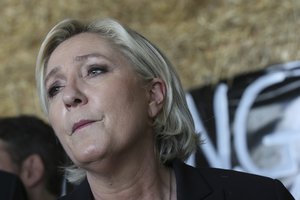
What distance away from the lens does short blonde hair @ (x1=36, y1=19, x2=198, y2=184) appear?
1.72m

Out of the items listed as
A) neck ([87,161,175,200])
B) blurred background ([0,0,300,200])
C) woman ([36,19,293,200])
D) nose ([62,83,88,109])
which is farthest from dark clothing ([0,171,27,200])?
blurred background ([0,0,300,200])

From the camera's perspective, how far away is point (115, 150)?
60.9 inches

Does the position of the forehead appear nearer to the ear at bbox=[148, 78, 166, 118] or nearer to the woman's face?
the woman's face

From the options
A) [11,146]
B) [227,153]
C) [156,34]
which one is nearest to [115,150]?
[11,146]

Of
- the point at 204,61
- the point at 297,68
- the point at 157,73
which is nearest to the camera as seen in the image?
the point at 157,73

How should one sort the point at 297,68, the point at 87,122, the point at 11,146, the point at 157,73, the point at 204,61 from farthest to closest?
the point at 204,61
the point at 297,68
the point at 11,146
the point at 157,73
the point at 87,122

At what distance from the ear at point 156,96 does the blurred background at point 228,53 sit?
907 millimetres

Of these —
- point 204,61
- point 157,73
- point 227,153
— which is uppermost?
point 157,73

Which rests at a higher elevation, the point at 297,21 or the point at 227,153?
the point at 297,21

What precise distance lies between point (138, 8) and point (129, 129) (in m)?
1.34

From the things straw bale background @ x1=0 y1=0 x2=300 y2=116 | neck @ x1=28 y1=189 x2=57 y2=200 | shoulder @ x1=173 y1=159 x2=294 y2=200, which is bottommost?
neck @ x1=28 y1=189 x2=57 y2=200

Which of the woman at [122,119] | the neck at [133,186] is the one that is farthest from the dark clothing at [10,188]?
the neck at [133,186]

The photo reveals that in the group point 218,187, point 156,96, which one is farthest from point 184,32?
point 218,187

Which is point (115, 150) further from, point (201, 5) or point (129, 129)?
point (201, 5)
